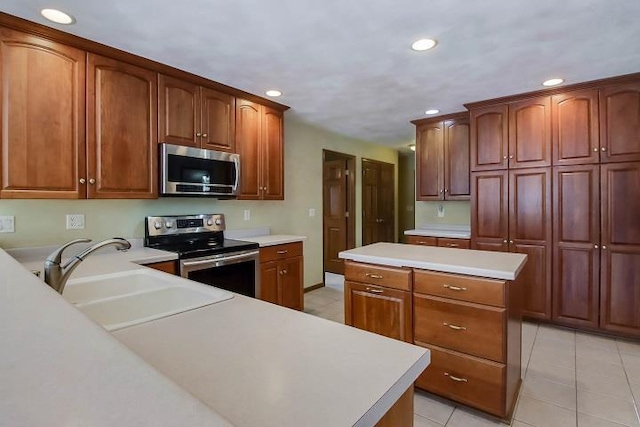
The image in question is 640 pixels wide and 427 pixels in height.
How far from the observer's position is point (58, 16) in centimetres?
181

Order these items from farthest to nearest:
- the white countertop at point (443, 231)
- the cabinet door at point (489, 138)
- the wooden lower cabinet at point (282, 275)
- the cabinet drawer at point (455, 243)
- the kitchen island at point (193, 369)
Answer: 1. the white countertop at point (443, 231)
2. the cabinet drawer at point (455, 243)
3. the cabinet door at point (489, 138)
4. the wooden lower cabinet at point (282, 275)
5. the kitchen island at point (193, 369)

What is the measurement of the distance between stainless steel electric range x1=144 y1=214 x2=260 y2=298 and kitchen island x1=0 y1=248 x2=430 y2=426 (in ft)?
4.63

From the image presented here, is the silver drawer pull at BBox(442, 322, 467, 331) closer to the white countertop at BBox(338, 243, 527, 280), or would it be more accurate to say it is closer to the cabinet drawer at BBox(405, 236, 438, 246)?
the white countertop at BBox(338, 243, 527, 280)

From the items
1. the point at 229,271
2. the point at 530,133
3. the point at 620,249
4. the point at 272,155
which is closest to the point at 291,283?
the point at 229,271

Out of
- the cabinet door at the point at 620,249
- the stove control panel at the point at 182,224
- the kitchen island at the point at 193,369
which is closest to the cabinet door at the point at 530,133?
the cabinet door at the point at 620,249

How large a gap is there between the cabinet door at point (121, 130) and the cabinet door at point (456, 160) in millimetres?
3133

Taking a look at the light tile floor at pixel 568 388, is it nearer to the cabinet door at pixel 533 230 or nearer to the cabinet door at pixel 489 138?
the cabinet door at pixel 533 230

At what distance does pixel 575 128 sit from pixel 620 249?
113 cm

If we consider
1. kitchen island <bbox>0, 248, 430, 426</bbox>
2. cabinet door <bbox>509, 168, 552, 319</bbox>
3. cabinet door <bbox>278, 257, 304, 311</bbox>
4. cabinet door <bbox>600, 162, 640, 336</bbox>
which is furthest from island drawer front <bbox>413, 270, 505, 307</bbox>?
cabinet door <bbox>600, 162, 640, 336</bbox>

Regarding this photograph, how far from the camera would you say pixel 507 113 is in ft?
10.7

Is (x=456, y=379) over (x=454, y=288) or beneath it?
beneath

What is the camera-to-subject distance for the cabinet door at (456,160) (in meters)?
3.73

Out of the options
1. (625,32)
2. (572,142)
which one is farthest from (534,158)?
(625,32)

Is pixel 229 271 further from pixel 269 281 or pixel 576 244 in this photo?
pixel 576 244
